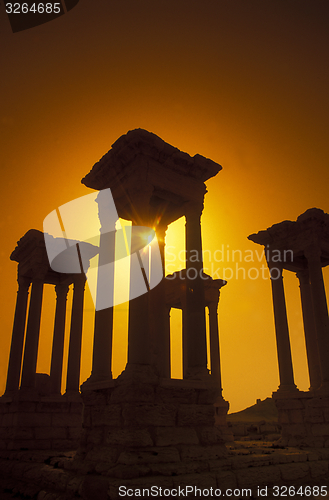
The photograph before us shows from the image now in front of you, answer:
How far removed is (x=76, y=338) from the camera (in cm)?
2541

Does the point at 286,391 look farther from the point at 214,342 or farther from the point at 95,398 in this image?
the point at 95,398

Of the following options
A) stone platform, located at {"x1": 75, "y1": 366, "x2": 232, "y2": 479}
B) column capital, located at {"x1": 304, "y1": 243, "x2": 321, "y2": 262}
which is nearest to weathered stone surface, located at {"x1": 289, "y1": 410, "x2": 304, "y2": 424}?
column capital, located at {"x1": 304, "y1": 243, "x2": 321, "y2": 262}

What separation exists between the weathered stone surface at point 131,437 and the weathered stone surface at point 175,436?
14.2 inches

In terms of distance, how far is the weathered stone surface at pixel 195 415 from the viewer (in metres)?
12.4

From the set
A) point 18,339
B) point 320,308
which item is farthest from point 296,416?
point 18,339

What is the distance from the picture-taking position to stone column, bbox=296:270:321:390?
78.5 feet

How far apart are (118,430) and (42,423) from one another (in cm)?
1170

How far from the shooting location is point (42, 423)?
21.1 metres

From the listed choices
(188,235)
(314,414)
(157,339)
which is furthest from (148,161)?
(314,414)

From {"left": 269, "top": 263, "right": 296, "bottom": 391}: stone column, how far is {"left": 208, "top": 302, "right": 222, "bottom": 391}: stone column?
7.79 m

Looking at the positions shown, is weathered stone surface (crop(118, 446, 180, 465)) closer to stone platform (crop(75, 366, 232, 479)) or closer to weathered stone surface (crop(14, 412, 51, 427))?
stone platform (crop(75, 366, 232, 479))

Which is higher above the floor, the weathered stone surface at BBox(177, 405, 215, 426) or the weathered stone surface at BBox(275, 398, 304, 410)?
the weathered stone surface at BBox(275, 398, 304, 410)

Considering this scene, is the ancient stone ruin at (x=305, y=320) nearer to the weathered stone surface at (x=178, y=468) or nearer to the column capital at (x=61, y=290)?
the weathered stone surface at (x=178, y=468)

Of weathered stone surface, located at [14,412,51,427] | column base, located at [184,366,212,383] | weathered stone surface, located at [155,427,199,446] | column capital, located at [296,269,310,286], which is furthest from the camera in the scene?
column capital, located at [296,269,310,286]
